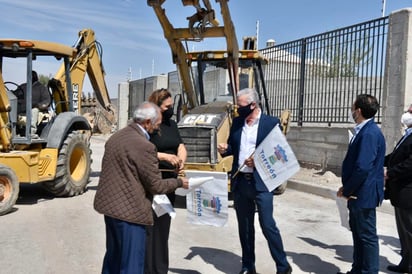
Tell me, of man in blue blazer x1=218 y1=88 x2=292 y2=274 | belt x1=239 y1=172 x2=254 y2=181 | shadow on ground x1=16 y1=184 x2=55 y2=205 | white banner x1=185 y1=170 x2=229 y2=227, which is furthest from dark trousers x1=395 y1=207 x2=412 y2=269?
shadow on ground x1=16 y1=184 x2=55 y2=205

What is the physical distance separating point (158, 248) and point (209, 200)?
66 centimetres

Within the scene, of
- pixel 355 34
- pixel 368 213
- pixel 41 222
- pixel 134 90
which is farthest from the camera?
pixel 134 90

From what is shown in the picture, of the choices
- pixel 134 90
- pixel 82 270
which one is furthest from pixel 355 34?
pixel 134 90

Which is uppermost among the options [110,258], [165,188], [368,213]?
[165,188]

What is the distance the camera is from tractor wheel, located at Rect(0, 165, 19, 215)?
23.3 ft

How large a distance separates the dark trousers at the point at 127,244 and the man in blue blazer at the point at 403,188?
2724mm

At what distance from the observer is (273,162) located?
4348 millimetres

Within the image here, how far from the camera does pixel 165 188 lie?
3.49 m

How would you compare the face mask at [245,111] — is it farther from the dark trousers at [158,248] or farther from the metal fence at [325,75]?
the metal fence at [325,75]

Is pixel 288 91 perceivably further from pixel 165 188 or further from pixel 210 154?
pixel 165 188

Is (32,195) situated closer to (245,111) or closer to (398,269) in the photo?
(245,111)

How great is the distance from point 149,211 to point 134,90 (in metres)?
23.7

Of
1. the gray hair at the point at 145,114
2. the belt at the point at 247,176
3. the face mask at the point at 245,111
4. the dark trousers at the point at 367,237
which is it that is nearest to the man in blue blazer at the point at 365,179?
the dark trousers at the point at 367,237

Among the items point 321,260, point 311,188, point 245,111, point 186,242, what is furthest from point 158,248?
point 311,188
